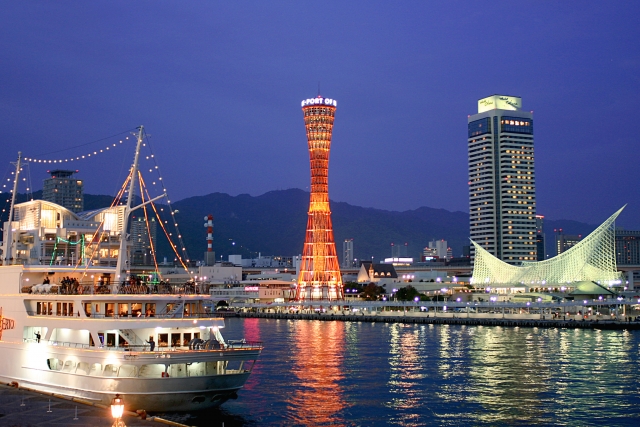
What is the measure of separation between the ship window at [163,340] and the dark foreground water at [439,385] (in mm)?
2858

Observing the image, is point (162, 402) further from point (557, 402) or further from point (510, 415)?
point (557, 402)

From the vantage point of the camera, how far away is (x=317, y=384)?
38719 mm

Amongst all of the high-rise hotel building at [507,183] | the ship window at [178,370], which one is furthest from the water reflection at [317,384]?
the high-rise hotel building at [507,183]

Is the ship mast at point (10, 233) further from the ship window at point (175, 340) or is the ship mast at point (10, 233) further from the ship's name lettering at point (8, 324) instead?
the ship window at point (175, 340)

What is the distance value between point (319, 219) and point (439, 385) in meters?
72.0

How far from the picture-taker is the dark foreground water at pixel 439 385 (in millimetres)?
30922

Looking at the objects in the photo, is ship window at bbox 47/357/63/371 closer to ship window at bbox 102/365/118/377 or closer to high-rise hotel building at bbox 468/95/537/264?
ship window at bbox 102/365/118/377

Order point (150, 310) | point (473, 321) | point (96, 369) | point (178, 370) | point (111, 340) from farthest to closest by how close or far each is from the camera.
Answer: point (473, 321) < point (150, 310) < point (111, 340) < point (96, 369) < point (178, 370)

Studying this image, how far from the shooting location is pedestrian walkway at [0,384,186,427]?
23641mm

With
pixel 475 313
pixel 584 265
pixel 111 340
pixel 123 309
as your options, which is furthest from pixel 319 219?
pixel 111 340

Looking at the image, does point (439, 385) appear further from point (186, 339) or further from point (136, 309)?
point (136, 309)

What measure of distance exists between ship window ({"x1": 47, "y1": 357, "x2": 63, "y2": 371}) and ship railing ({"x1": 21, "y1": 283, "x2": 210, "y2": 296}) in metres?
2.67

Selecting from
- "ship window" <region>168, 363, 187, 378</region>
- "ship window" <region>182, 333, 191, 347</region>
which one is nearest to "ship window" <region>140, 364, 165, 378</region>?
"ship window" <region>168, 363, 187, 378</region>

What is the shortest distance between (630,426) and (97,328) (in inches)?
799
